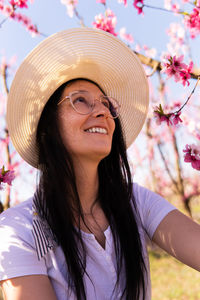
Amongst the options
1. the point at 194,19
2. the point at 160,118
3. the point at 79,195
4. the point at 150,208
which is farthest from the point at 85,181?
the point at 194,19

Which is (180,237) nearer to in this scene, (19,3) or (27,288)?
(27,288)

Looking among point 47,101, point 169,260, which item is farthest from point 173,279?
point 47,101

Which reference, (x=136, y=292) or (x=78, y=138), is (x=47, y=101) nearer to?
(x=78, y=138)

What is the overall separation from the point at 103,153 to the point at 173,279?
501 cm

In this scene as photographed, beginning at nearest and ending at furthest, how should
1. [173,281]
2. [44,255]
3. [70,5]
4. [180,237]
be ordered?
[44,255] < [180,237] < [70,5] < [173,281]

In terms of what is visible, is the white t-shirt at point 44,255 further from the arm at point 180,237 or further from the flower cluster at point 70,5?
the flower cluster at point 70,5

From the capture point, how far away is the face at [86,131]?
1.54m

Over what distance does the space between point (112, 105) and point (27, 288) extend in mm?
1137

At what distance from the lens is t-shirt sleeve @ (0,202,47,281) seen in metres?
1.20

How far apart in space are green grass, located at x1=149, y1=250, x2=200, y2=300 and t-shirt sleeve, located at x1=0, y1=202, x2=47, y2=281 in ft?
13.3

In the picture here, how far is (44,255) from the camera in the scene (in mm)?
1298

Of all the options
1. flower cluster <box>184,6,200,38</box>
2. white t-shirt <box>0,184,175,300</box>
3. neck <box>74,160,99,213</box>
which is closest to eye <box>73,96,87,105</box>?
neck <box>74,160,99,213</box>

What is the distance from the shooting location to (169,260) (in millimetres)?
7105

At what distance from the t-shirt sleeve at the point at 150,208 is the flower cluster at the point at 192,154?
0.35m
